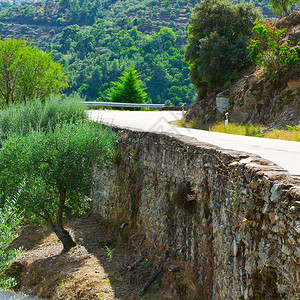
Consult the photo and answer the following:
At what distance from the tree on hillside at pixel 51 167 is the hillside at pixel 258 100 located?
7.51 metres

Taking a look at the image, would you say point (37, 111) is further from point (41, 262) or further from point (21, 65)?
point (21, 65)

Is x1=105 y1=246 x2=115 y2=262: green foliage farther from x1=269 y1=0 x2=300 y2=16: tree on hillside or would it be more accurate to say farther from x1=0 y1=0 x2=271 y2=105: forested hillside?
x1=0 y1=0 x2=271 y2=105: forested hillside

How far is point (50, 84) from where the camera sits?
27.4 m

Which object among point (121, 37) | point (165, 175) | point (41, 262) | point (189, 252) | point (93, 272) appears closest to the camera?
point (189, 252)

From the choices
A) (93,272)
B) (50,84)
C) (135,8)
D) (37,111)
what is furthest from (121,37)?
(93,272)

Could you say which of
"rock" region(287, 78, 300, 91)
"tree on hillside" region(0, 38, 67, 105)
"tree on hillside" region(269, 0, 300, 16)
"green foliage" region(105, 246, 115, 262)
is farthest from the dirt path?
"tree on hillside" region(269, 0, 300, 16)

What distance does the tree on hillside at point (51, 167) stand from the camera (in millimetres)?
11984

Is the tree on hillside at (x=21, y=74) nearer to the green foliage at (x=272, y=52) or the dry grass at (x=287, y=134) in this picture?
the green foliage at (x=272, y=52)

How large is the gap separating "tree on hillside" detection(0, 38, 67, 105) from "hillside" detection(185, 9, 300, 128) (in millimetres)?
10342

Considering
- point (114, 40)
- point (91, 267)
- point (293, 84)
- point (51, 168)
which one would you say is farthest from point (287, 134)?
point (114, 40)

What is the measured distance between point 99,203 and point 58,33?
5499 inches

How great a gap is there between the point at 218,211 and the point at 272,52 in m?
13.1

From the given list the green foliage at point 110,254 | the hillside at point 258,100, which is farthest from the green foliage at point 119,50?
the green foliage at point 110,254

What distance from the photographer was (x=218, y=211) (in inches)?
261
